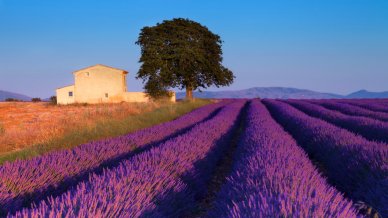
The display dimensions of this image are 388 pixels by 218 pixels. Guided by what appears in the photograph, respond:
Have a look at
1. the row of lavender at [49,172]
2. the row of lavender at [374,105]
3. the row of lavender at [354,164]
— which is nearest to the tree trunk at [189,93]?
the row of lavender at [374,105]

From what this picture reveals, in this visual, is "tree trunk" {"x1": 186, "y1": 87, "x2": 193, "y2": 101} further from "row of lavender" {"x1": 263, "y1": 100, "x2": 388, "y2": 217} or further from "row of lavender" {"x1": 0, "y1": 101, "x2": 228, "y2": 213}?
"row of lavender" {"x1": 0, "y1": 101, "x2": 228, "y2": 213}

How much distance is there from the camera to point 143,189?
3580mm

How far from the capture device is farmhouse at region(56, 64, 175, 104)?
36.8m

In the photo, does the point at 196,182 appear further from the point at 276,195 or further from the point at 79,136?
the point at 79,136

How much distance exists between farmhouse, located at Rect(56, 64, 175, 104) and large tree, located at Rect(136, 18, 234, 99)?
8.44 feet

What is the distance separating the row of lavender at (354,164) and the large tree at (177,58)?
2629 cm

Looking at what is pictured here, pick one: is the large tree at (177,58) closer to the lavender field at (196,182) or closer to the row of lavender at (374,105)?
the row of lavender at (374,105)

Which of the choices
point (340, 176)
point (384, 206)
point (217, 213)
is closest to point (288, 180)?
point (217, 213)

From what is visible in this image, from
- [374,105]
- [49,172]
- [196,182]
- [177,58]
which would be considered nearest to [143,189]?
[196,182]

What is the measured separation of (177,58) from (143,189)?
1248 inches

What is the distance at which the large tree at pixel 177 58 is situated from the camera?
3438 centimetres

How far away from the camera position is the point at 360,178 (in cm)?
525

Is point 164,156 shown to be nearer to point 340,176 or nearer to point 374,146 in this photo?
point 340,176

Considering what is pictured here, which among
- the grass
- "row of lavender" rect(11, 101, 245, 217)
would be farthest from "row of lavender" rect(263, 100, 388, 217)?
the grass
